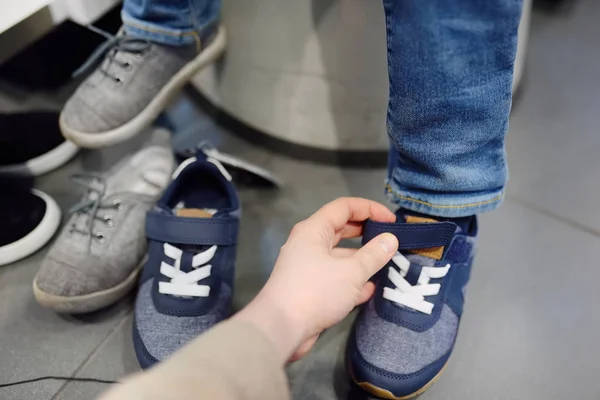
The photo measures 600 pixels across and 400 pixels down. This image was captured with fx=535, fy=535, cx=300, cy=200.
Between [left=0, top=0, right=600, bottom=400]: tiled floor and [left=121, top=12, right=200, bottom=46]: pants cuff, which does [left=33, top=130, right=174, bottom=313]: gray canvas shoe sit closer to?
[left=0, top=0, right=600, bottom=400]: tiled floor

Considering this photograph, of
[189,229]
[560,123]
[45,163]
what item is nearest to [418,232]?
[189,229]

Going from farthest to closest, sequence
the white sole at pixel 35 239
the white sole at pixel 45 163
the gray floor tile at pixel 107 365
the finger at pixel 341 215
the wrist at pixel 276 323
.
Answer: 1. the white sole at pixel 45 163
2. the white sole at pixel 35 239
3. the gray floor tile at pixel 107 365
4. the finger at pixel 341 215
5. the wrist at pixel 276 323

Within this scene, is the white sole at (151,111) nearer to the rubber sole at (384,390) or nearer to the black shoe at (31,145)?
the black shoe at (31,145)

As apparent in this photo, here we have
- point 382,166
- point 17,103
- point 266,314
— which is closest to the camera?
point 266,314

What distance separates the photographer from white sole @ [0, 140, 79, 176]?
82 cm

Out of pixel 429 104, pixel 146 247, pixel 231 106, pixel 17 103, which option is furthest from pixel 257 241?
pixel 17 103

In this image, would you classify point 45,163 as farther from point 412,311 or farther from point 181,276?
point 412,311

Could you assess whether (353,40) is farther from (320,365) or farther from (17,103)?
(17,103)

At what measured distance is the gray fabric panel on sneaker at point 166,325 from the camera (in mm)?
554

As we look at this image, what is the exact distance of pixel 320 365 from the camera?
1.97ft

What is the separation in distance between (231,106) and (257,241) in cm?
26

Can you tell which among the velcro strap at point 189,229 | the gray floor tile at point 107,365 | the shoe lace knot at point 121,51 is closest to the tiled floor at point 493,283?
the gray floor tile at point 107,365

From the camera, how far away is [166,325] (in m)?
0.57

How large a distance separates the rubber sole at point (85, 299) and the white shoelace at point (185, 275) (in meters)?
0.08
